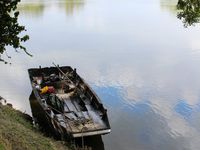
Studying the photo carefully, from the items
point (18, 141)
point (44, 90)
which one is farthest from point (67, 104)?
point (18, 141)

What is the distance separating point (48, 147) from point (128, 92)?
13.1 metres

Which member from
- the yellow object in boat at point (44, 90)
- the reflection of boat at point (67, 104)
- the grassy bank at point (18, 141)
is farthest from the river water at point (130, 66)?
the grassy bank at point (18, 141)

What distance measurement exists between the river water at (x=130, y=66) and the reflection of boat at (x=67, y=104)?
150 centimetres

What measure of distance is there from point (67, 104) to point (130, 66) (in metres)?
13.1

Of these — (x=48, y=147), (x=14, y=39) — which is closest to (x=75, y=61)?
(x=48, y=147)

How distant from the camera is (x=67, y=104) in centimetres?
2109

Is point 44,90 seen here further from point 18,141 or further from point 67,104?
point 18,141

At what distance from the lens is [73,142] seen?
1680cm

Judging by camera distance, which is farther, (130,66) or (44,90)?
(130,66)

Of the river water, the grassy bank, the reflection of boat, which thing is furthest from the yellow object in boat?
the grassy bank

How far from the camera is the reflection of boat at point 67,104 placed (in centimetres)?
1727

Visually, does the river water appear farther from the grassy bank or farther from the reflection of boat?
the grassy bank

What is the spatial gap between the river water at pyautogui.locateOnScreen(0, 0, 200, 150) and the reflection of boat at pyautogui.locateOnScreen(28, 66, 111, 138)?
1.50 m

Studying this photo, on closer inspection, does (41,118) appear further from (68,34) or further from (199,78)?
(68,34)
